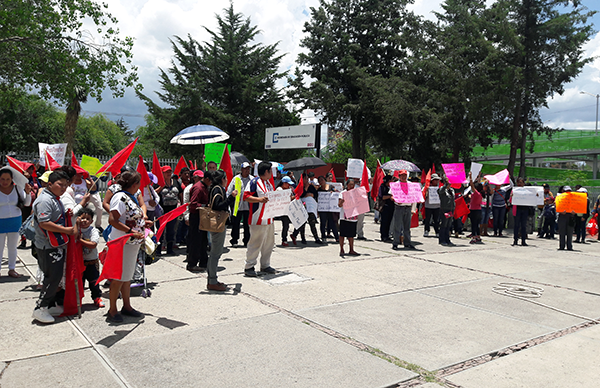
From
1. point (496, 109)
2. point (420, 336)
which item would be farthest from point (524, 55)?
point (420, 336)

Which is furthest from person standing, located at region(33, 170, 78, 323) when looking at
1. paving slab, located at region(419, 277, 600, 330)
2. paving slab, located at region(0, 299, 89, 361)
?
paving slab, located at region(419, 277, 600, 330)

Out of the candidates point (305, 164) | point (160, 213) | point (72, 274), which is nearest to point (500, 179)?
point (305, 164)

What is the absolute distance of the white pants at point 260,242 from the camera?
7425mm

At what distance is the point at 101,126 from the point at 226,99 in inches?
1564

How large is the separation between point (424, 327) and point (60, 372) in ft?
12.1

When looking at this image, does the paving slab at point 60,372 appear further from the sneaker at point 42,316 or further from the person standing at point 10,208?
the person standing at point 10,208

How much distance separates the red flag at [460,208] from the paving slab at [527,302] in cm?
639

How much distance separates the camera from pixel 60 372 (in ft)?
12.4

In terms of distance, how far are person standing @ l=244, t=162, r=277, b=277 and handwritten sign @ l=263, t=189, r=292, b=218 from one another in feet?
0.28

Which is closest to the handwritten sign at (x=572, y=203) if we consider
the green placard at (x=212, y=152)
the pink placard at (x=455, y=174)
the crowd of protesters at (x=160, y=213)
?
the crowd of protesters at (x=160, y=213)

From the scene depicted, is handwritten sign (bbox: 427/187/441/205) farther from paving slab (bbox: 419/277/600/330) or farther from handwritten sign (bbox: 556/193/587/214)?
paving slab (bbox: 419/277/600/330)

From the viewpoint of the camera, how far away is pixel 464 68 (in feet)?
69.9

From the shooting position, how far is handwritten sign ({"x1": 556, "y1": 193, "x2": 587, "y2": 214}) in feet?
39.4

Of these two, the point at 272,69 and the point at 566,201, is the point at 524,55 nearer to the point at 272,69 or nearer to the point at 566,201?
the point at 566,201
